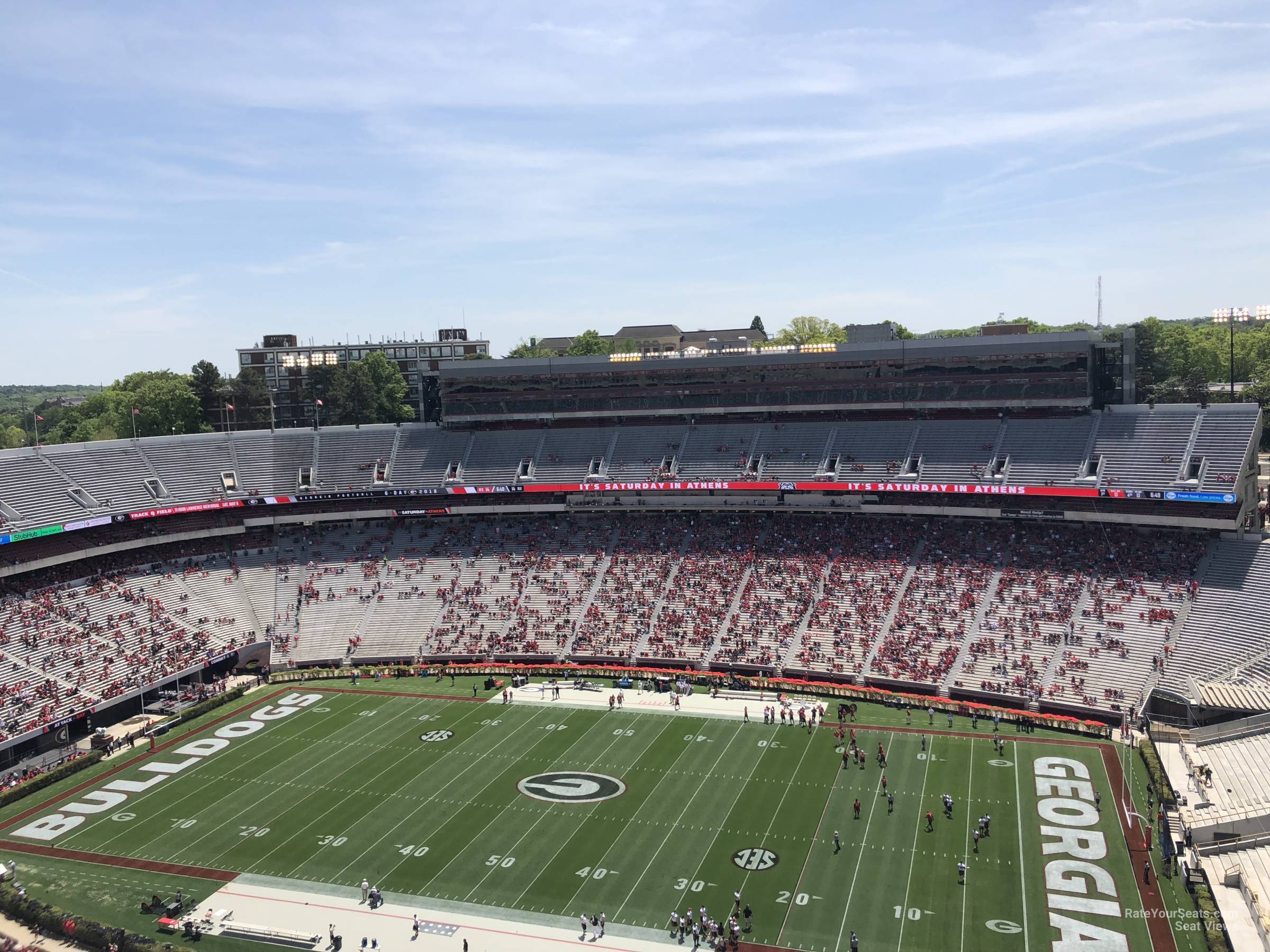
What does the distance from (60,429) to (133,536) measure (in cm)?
6272

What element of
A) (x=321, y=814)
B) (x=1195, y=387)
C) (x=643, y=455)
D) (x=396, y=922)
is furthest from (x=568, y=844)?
(x=1195, y=387)

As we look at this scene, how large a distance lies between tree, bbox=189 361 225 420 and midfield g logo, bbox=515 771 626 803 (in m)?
68.9

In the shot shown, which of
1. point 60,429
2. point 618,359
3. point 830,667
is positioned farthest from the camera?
point 60,429

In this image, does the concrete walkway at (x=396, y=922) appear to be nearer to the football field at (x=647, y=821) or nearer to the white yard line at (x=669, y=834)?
the football field at (x=647, y=821)

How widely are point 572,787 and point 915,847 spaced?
14258 mm

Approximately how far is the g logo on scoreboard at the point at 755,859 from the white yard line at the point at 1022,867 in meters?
8.05

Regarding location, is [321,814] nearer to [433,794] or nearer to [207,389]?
[433,794]

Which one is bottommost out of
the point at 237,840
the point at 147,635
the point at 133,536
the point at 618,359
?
the point at 237,840

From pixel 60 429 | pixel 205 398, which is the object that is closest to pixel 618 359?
pixel 205 398

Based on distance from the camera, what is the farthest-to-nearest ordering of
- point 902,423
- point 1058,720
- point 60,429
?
1. point 60,429
2. point 902,423
3. point 1058,720

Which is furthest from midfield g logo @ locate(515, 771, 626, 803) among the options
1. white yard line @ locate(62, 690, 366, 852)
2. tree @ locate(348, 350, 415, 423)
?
tree @ locate(348, 350, 415, 423)

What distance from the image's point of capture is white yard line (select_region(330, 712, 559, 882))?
116 feet

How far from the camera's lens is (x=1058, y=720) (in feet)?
149

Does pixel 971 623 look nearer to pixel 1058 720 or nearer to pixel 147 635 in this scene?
pixel 1058 720
